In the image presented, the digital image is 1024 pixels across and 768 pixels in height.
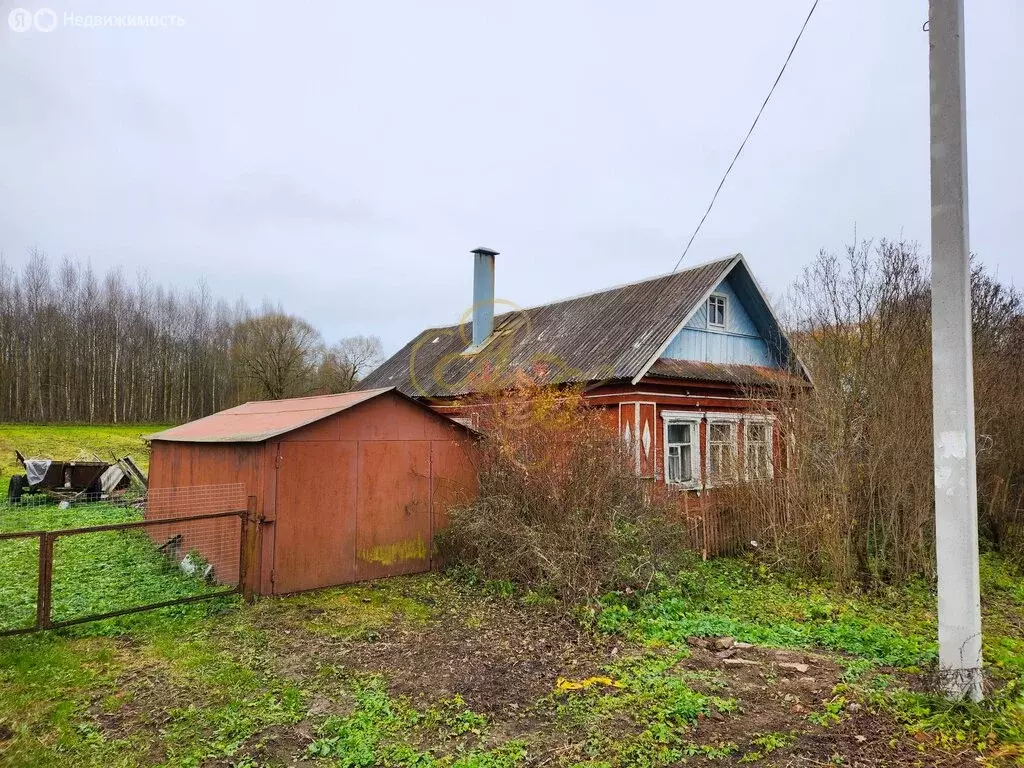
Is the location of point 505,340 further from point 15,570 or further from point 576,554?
point 15,570

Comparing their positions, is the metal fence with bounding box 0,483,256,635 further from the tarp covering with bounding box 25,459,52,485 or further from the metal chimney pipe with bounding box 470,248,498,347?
the metal chimney pipe with bounding box 470,248,498,347

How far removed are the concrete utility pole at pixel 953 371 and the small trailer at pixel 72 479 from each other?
18047mm

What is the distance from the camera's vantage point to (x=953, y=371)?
4.57m

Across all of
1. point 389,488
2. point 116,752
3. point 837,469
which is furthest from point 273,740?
point 837,469

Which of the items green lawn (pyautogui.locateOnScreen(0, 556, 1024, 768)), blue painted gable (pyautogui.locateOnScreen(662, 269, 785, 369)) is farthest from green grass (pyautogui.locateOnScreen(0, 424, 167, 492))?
blue painted gable (pyautogui.locateOnScreen(662, 269, 785, 369))

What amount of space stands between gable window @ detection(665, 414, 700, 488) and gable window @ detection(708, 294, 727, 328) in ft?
8.50

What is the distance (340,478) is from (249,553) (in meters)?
1.56

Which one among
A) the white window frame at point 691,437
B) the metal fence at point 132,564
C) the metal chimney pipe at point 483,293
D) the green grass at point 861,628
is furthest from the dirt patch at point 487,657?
the metal chimney pipe at point 483,293

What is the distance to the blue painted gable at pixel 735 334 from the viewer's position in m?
14.0

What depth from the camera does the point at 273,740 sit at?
14.5 ft

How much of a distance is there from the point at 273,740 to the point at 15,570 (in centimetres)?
741

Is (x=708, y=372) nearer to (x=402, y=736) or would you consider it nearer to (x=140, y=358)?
(x=402, y=736)

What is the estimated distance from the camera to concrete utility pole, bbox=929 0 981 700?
174 inches

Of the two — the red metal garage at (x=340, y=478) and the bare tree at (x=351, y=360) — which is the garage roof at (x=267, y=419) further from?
the bare tree at (x=351, y=360)
